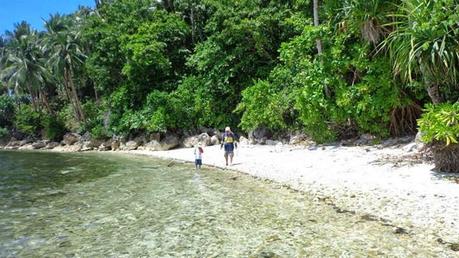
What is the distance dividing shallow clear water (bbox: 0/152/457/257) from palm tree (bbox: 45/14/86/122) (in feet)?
107

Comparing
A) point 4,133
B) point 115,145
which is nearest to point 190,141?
point 115,145

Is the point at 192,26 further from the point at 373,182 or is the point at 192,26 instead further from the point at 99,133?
the point at 373,182

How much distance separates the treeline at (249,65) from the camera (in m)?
12.7

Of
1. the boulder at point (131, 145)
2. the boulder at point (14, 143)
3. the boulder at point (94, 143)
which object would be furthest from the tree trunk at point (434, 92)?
the boulder at point (14, 143)

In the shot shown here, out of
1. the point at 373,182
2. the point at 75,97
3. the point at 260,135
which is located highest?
the point at 75,97

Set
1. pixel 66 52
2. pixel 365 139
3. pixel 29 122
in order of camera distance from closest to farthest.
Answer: pixel 365 139 < pixel 66 52 < pixel 29 122

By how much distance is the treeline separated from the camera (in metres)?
12.7

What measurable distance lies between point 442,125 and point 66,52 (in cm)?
4247

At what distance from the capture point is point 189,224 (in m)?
8.88

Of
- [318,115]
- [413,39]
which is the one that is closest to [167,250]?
[413,39]

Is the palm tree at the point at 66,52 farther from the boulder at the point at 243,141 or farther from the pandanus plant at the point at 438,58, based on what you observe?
the pandanus plant at the point at 438,58

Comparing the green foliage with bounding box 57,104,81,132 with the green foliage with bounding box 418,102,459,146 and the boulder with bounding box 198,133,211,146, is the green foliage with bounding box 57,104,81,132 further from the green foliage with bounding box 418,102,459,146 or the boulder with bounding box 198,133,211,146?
the green foliage with bounding box 418,102,459,146

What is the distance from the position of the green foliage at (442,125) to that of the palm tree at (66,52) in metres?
40.5

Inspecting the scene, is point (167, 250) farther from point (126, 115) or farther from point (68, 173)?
point (126, 115)
